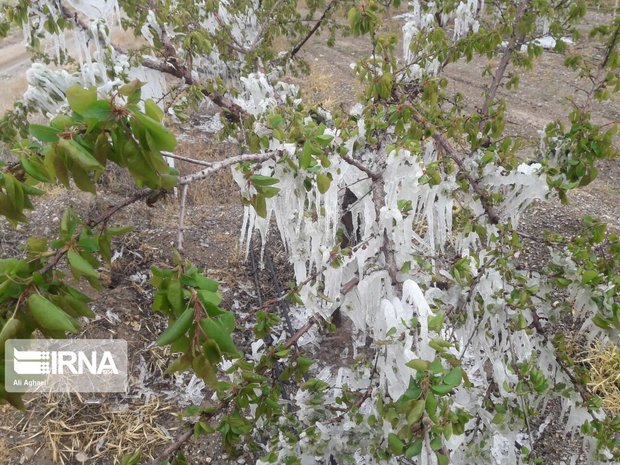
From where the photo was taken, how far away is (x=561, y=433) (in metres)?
2.92

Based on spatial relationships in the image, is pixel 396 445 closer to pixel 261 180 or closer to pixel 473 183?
pixel 261 180

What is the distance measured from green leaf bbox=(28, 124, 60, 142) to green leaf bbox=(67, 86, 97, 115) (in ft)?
0.20

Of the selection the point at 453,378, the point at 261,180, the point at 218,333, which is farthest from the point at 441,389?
the point at 261,180

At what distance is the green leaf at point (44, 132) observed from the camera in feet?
2.57

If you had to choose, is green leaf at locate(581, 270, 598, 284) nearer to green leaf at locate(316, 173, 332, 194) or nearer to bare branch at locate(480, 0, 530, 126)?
green leaf at locate(316, 173, 332, 194)

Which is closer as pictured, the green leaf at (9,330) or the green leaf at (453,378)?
the green leaf at (9,330)

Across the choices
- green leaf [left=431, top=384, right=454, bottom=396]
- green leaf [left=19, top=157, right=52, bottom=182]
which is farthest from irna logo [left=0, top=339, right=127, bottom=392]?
green leaf [left=431, top=384, right=454, bottom=396]

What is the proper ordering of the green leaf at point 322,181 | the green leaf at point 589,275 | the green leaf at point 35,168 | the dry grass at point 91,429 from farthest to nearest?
the dry grass at point 91,429 < the green leaf at point 589,275 < the green leaf at point 322,181 < the green leaf at point 35,168

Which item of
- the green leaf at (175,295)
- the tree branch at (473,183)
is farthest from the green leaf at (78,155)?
the tree branch at (473,183)

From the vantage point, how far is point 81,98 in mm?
770

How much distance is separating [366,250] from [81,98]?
1.15m

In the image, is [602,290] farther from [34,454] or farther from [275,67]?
[34,454]

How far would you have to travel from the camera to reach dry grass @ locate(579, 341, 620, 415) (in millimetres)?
3207

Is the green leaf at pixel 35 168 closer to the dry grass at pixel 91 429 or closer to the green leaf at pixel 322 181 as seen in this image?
the green leaf at pixel 322 181
